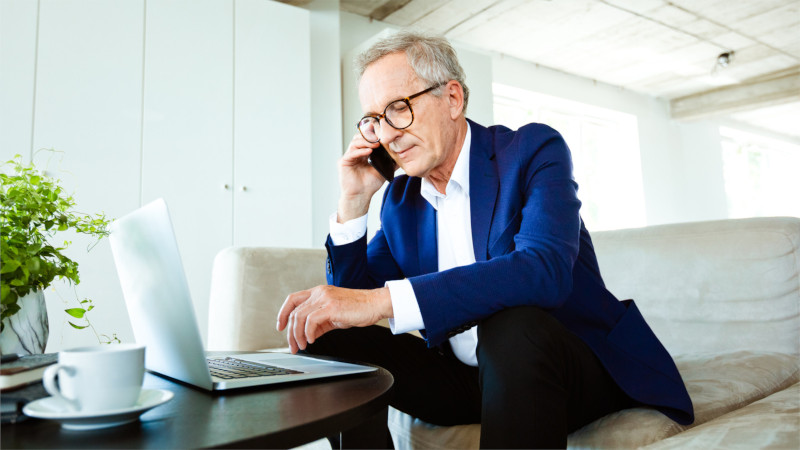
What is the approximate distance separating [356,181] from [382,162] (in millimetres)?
86

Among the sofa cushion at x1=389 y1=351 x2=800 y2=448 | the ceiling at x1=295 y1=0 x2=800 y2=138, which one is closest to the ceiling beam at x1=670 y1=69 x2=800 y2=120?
the ceiling at x1=295 y1=0 x2=800 y2=138

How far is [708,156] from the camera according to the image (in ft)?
28.2

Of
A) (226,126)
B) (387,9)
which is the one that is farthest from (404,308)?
(387,9)

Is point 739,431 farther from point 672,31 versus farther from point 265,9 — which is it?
point 672,31

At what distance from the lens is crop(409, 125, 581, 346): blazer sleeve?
35.3 inches

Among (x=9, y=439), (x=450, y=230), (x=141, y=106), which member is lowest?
(x=9, y=439)

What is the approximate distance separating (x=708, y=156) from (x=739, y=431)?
348 inches

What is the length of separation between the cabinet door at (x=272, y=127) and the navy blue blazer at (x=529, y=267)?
259 cm

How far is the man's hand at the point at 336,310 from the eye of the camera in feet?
2.92

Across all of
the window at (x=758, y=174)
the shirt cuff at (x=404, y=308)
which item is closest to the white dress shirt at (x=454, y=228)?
the shirt cuff at (x=404, y=308)

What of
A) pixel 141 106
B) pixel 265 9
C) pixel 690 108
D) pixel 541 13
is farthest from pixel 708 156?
pixel 141 106

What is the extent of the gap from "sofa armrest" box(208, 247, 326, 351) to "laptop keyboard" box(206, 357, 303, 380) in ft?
3.21

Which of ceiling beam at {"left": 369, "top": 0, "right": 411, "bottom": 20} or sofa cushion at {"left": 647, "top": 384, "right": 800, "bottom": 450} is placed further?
ceiling beam at {"left": 369, "top": 0, "right": 411, "bottom": 20}

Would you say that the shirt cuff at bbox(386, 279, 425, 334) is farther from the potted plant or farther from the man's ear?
the man's ear
